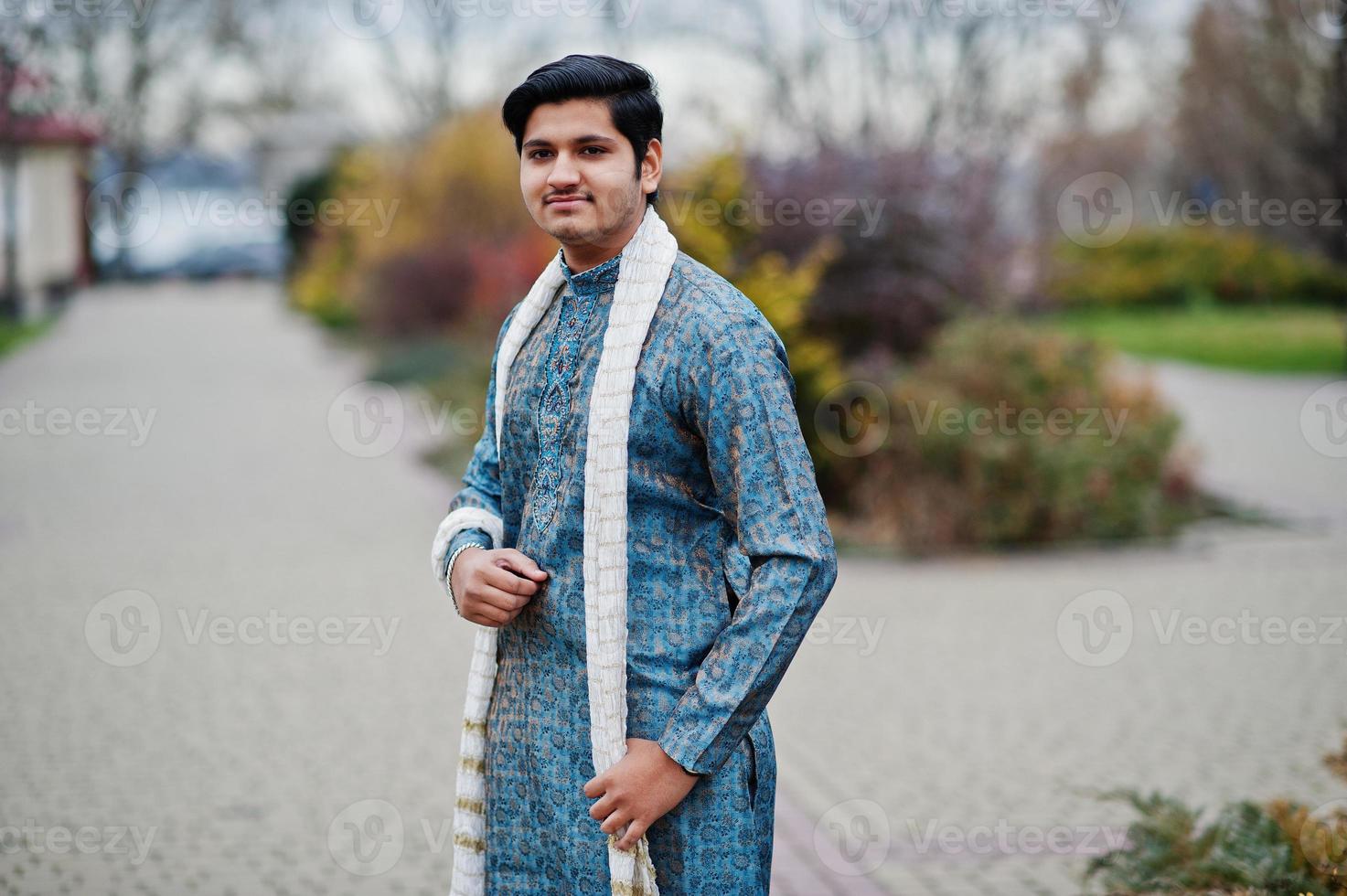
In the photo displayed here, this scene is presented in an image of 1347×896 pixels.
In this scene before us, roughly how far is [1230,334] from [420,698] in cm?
2271

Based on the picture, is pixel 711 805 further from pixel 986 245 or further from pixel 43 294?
pixel 43 294

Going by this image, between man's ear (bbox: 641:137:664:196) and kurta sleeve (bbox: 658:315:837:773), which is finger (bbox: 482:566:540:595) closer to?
kurta sleeve (bbox: 658:315:837:773)

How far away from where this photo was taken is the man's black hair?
2.02 metres

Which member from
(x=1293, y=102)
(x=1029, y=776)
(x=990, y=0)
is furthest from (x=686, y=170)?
(x=1293, y=102)

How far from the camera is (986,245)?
12.4 metres

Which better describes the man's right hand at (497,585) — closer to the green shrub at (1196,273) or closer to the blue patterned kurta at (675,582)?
the blue patterned kurta at (675,582)

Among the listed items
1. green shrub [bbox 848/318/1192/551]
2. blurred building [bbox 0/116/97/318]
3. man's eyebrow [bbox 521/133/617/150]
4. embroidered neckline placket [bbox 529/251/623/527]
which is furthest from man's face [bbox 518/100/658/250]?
blurred building [bbox 0/116/97/318]

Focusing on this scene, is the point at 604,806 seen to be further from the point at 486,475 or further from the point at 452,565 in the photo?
the point at 486,475

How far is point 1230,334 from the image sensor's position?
84.0 ft

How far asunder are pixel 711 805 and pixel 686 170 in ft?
28.8

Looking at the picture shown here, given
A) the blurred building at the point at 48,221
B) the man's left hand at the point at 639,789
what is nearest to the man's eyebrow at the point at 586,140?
the man's left hand at the point at 639,789

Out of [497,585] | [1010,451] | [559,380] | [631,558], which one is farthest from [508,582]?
[1010,451]

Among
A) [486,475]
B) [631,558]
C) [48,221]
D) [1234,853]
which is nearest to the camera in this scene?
[631,558]

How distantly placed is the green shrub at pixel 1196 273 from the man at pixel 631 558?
2908cm
